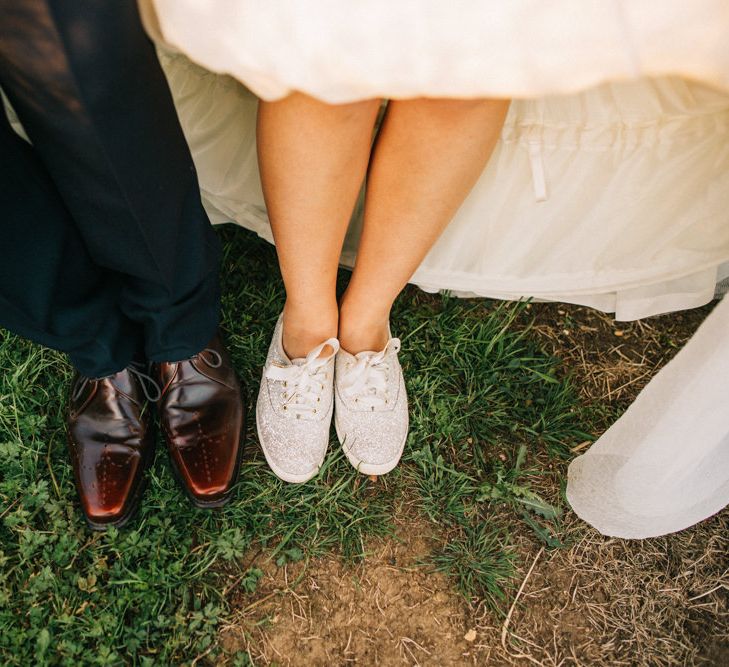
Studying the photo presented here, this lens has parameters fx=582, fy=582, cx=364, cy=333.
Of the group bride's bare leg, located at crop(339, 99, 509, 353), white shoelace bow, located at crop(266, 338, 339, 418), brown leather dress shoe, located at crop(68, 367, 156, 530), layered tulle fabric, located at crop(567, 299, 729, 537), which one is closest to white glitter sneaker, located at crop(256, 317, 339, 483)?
white shoelace bow, located at crop(266, 338, 339, 418)

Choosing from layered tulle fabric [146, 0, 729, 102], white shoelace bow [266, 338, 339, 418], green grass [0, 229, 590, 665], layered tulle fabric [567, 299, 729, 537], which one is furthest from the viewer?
white shoelace bow [266, 338, 339, 418]

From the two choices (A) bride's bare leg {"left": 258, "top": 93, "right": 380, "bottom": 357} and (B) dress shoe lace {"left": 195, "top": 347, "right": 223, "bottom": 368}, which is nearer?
(A) bride's bare leg {"left": 258, "top": 93, "right": 380, "bottom": 357}

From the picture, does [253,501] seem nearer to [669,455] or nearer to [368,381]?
[368,381]

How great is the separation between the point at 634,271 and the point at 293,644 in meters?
1.00

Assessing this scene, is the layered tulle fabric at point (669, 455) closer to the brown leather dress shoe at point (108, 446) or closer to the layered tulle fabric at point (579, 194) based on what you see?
the layered tulle fabric at point (579, 194)

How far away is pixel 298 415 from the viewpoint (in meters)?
1.08

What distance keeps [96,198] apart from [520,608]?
978mm

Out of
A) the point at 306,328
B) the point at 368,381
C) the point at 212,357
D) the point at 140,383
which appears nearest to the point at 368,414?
the point at 368,381

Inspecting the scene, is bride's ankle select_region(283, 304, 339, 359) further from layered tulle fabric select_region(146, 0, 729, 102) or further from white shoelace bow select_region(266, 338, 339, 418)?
layered tulle fabric select_region(146, 0, 729, 102)

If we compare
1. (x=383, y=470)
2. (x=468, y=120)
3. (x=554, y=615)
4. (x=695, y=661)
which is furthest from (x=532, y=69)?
(x=695, y=661)

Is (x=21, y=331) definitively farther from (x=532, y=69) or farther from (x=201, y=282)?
(x=532, y=69)

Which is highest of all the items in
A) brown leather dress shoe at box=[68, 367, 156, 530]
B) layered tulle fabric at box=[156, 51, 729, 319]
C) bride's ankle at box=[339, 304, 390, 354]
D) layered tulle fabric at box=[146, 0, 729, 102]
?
layered tulle fabric at box=[146, 0, 729, 102]

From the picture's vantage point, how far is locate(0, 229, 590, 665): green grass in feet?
3.23

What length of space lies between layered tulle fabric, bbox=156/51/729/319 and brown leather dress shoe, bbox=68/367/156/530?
1.49 ft
